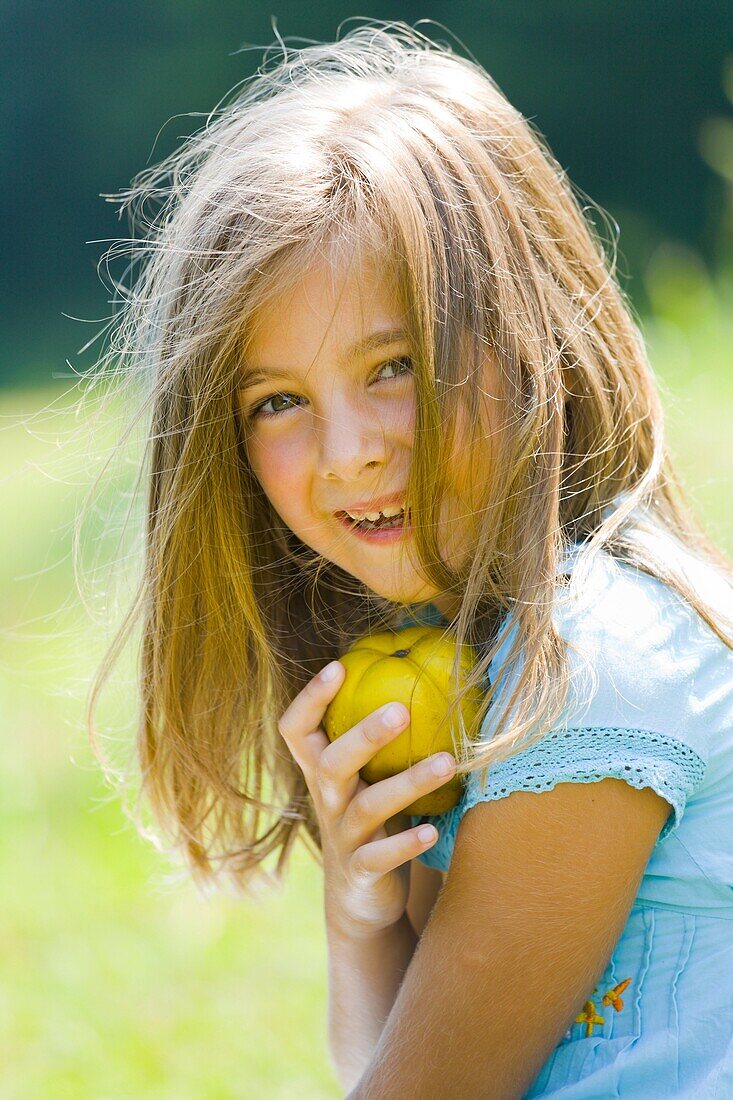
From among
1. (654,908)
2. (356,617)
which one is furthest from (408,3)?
(654,908)

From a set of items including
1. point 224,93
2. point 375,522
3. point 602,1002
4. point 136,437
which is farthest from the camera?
point 224,93

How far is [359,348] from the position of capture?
66.0 inches

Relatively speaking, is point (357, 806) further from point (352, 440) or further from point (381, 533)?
point (352, 440)

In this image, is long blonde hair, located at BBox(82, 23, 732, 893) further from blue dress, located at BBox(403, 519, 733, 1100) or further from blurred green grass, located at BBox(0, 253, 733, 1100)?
blurred green grass, located at BBox(0, 253, 733, 1100)

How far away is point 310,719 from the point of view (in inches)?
72.3

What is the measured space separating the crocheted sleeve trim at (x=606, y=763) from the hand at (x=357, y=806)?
133mm

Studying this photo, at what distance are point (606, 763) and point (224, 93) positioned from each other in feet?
28.2

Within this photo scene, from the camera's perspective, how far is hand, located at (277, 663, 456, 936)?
168cm

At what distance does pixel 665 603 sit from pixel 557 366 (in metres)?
0.38

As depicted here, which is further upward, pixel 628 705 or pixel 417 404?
pixel 417 404

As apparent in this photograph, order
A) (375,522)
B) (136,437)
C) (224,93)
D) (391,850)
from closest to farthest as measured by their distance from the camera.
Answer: (391,850), (375,522), (136,437), (224,93)

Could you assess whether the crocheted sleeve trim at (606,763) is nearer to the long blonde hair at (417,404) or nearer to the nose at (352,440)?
the long blonde hair at (417,404)

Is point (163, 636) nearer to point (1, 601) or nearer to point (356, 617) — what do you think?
point (356, 617)

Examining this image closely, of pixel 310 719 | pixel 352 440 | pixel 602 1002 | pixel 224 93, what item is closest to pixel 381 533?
pixel 352 440
